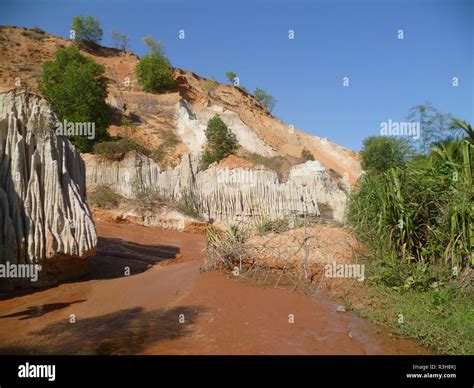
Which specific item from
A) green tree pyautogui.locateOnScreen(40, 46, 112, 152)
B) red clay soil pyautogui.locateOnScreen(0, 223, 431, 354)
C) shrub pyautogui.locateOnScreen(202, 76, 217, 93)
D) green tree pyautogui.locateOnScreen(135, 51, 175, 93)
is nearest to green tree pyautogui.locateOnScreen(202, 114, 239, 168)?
green tree pyautogui.locateOnScreen(40, 46, 112, 152)

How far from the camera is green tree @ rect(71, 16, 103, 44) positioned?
4372cm

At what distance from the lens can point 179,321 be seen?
534 centimetres

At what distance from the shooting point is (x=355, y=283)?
714 centimetres

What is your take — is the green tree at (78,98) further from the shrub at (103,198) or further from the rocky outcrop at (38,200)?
the rocky outcrop at (38,200)

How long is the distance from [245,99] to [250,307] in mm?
45810

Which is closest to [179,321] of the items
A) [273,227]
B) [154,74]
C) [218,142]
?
[273,227]

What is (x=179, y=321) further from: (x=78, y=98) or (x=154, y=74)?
(x=154, y=74)

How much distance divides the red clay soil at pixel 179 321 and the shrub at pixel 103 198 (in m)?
10.0

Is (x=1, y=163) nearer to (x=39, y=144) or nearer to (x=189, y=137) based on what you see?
(x=39, y=144)

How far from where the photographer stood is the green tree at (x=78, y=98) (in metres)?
25.1

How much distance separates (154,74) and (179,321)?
Result: 35622 mm

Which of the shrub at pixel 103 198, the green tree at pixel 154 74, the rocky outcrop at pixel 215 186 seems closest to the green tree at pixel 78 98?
the rocky outcrop at pixel 215 186

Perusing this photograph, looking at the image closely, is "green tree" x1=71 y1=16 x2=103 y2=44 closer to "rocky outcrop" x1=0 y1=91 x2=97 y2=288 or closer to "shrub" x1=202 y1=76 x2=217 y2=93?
"shrub" x1=202 y1=76 x2=217 y2=93
